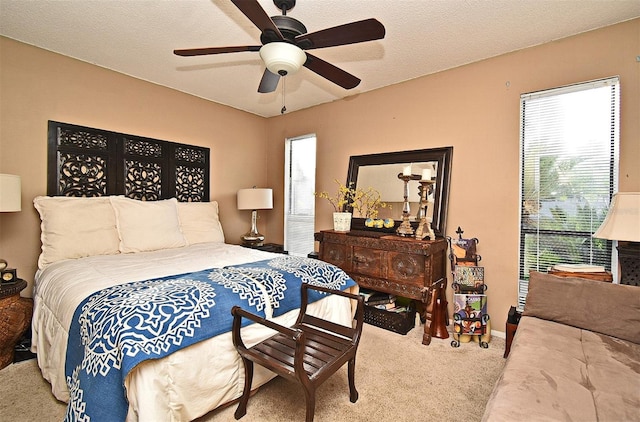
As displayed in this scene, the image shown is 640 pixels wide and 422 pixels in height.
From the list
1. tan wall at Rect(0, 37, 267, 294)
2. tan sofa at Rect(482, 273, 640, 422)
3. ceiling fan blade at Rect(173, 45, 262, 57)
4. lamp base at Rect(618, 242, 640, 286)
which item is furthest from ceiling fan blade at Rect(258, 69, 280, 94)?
lamp base at Rect(618, 242, 640, 286)

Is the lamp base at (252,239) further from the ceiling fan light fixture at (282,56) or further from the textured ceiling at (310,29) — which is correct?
the ceiling fan light fixture at (282,56)

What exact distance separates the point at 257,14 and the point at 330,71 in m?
0.69

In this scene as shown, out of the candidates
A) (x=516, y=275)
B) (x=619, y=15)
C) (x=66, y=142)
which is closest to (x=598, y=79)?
(x=619, y=15)

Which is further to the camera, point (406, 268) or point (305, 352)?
point (406, 268)

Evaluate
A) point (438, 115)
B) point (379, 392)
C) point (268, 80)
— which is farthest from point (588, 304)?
point (268, 80)

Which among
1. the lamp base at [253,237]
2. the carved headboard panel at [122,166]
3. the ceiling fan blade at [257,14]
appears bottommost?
the lamp base at [253,237]

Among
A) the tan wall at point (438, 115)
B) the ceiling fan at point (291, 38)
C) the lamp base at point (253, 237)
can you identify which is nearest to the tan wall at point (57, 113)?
the tan wall at point (438, 115)

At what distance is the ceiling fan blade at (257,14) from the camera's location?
143 cm

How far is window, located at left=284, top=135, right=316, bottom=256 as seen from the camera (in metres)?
4.27

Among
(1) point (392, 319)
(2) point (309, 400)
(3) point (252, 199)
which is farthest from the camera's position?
(3) point (252, 199)

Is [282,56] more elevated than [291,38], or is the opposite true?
[291,38]

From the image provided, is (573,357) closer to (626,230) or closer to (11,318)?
(626,230)

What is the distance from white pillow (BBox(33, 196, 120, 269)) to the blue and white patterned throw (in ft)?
4.00

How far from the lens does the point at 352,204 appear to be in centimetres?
363
